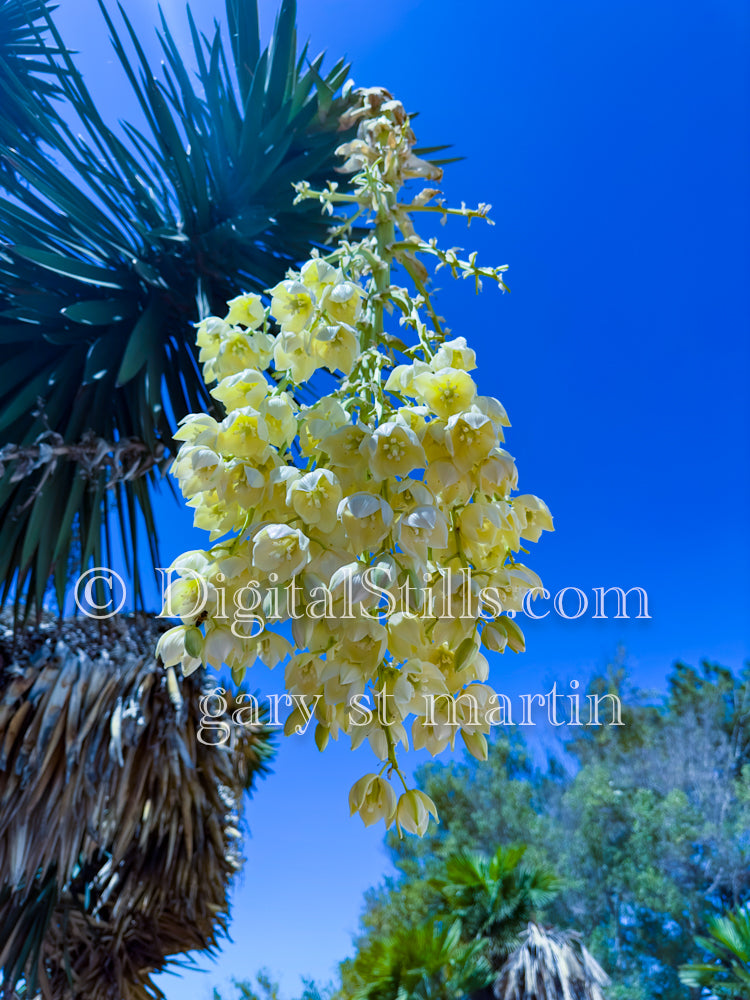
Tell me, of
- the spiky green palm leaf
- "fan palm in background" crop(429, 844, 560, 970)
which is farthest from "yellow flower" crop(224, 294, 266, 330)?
"fan palm in background" crop(429, 844, 560, 970)

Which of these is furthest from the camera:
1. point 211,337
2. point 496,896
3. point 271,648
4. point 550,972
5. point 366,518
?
point 496,896

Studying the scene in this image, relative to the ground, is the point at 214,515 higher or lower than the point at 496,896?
higher

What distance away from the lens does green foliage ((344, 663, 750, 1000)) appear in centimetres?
961

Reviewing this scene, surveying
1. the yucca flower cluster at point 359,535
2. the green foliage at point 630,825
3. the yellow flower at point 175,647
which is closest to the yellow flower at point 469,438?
the yucca flower cluster at point 359,535

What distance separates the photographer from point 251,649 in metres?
0.69

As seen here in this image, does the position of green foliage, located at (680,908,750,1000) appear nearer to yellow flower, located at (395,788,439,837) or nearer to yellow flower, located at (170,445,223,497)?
yellow flower, located at (395,788,439,837)

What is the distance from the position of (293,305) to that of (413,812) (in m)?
0.55

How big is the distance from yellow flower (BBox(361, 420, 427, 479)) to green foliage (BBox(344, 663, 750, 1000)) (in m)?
9.98

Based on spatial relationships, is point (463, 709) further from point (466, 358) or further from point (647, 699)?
point (647, 699)

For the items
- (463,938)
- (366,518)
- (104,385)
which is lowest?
(463,938)

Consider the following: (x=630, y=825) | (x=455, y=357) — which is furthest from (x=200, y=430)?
(x=630, y=825)

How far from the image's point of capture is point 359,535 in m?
0.61

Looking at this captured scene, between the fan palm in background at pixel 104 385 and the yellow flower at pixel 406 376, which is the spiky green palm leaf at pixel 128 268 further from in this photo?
the yellow flower at pixel 406 376

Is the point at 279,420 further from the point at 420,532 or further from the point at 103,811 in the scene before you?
the point at 103,811
